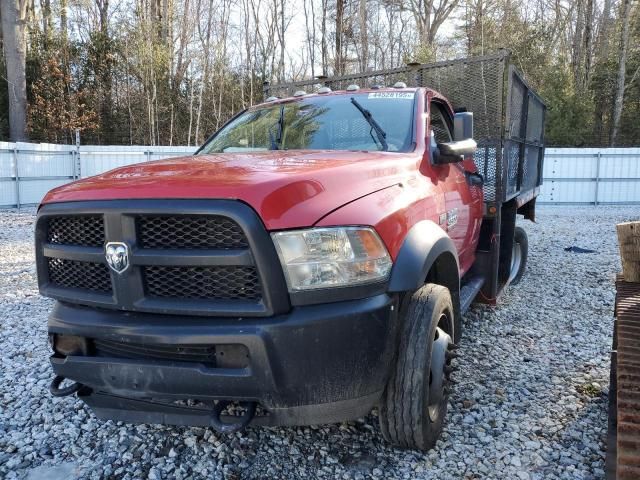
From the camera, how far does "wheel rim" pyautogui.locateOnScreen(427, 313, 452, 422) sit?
270cm

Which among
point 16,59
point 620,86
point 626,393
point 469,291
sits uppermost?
point 16,59

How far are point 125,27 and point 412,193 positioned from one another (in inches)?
897

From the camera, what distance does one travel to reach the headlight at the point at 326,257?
83.9 inches

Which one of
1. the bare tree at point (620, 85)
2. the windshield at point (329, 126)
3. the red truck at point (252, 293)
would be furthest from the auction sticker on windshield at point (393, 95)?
the bare tree at point (620, 85)

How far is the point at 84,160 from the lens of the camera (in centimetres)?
1633

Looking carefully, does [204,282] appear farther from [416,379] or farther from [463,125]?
[463,125]

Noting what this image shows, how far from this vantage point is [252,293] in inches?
84.9

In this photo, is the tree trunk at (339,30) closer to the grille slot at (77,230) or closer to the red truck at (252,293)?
the red truck at (252,293)

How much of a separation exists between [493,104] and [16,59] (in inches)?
744

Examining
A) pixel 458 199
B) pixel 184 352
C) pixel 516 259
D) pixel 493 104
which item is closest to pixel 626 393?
pixel 184 352

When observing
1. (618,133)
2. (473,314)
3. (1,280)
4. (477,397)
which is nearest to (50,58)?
(1,280)

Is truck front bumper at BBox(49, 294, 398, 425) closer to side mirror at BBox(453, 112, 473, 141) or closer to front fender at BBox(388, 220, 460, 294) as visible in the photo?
front fender at BBox(388, 220, 460, 294)

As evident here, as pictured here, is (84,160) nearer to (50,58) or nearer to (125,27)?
(50,58)

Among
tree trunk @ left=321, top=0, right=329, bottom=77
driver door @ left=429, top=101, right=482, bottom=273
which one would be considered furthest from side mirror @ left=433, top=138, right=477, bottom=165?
tree trunk @ left=321, top=0, right=329, bottom=77
